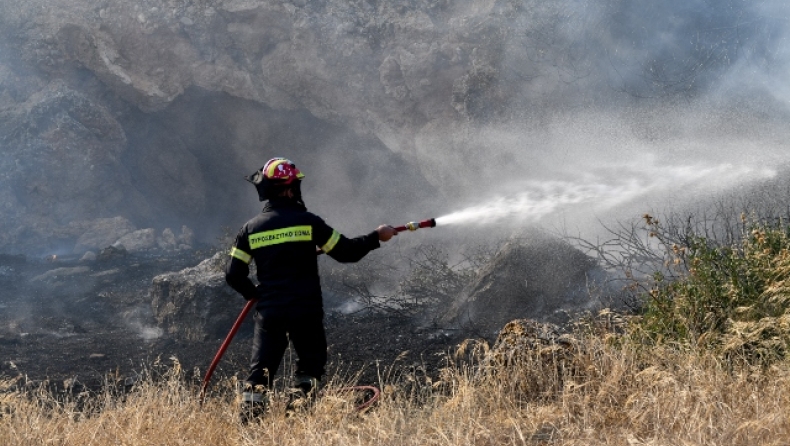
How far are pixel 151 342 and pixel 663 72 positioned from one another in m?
7.08

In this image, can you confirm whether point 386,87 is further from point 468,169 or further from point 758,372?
point 758,372

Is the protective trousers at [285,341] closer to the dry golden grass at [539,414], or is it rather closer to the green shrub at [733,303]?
the dry golden grass at [539,414]

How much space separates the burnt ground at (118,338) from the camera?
21.1 feet

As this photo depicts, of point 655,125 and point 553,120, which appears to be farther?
point 553,120

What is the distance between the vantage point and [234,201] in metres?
15.8

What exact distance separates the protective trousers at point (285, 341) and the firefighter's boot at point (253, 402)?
66 millimetres

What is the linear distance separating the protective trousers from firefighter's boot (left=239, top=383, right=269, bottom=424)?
7 cm

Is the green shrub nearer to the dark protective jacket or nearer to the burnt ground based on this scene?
the burnt ground

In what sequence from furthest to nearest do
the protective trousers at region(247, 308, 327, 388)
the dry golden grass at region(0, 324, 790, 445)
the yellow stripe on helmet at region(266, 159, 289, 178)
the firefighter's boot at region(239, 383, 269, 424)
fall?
the yellow stripe on helmet at region(266, 159, 289, 178), the protective trousers at region(247, 308, 327, 388), the firefighter's boot at region(239, 383, 269, 424), the dry golden grass at region(0, 324, 790, 445)

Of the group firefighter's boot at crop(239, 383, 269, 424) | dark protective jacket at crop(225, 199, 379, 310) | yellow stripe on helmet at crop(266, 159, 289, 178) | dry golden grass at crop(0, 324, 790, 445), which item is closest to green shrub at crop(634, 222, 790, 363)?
dry golden grass at crop(0, 324, 790, 445)

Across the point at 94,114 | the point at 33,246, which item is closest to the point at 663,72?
the point at 94,114

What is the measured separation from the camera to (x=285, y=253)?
15.7 feet

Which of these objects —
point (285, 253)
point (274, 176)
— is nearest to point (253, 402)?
point (285, 253)

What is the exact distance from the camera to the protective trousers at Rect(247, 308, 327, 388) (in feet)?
15.5
